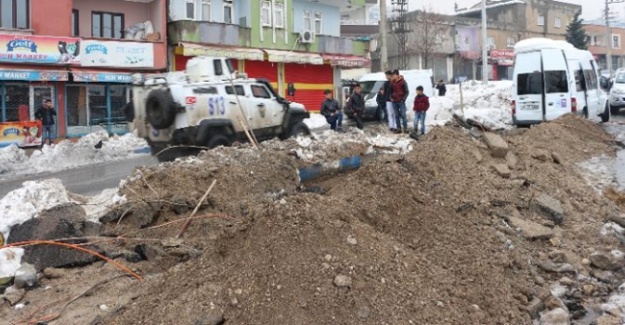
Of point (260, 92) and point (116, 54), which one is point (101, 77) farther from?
point (260, 92)

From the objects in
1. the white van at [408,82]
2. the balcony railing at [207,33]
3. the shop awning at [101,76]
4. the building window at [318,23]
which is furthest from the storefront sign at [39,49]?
the building window at [318,23]

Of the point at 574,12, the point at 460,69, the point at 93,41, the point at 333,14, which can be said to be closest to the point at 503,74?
the point at 460,69

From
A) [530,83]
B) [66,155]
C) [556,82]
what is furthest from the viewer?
[530,83]

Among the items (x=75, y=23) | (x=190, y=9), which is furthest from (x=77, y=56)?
(x=190, y=9)

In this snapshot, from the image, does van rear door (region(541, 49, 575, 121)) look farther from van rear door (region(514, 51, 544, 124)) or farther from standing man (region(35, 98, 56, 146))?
standing man (region(35, 98, 56, 146))

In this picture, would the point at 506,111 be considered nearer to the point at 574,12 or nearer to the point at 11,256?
the point at 11,256

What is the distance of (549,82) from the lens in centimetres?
1795

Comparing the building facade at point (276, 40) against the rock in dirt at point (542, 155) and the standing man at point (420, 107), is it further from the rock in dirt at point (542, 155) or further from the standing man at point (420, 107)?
the rock in dirt at point (542, 155)

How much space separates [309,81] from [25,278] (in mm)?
27983

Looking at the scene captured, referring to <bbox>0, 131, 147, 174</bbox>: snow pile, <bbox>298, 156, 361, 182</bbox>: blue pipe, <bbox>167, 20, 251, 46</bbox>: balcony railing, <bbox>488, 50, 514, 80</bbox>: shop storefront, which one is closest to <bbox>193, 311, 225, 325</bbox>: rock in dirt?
<bbox>298, 156, 361, 182</bbox>: blue pipe

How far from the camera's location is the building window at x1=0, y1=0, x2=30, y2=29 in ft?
71.2

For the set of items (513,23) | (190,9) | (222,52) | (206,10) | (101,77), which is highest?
(513,23)

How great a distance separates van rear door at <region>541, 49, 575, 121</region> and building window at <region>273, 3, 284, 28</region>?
53.5 feet

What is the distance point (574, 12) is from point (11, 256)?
225 feet
